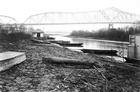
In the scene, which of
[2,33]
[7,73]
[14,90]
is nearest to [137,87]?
[14,90]

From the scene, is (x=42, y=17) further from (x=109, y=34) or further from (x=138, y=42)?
(x=138, y=42)

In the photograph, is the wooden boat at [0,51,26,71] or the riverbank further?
the wooden boat at [0,51,26,71]

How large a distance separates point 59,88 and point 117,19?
140 metres

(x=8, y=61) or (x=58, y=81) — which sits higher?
(x=8, y=61)

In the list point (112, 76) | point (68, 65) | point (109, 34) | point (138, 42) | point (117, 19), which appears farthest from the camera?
point (117, 19)

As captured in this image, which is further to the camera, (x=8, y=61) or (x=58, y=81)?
(x=8, y=61)

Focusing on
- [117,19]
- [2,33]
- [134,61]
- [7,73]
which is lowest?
[134,61]

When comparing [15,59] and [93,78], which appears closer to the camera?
[93,78]

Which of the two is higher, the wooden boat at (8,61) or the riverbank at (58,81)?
the wooden boat at (8,61)

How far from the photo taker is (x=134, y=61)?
12.4 metres

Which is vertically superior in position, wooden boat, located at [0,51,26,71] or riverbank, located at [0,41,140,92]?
wooden boat, located at [0,51,26,71]

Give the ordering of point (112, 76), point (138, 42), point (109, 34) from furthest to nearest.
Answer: point (109, 34), point (138, 42), point (112, 76)

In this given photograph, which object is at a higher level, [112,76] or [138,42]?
[138,42]

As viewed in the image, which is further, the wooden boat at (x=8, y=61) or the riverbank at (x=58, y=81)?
the wooden boat at (x=8, y=61)
